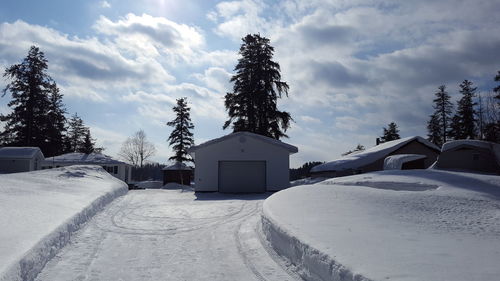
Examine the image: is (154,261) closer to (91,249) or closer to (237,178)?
(91,249)

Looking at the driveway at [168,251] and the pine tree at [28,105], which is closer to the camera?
the driveway at [168,251]

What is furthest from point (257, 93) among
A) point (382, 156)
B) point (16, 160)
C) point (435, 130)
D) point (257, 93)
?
point (435, 130)

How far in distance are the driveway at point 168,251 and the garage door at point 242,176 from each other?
11.0 m

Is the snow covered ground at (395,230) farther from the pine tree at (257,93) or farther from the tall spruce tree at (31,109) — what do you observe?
the tall spruce tree at (31,109)

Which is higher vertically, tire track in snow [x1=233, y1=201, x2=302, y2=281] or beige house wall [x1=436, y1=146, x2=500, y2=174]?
beige house wall [x1=436, y1=146, x2=500, y2=174]

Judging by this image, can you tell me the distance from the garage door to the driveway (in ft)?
36.3

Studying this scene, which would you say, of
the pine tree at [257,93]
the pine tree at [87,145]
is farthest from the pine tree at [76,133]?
the pine tree at [257,93]

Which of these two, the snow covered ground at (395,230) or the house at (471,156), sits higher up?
the house at (471,156)

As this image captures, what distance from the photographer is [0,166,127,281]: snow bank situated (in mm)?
5381

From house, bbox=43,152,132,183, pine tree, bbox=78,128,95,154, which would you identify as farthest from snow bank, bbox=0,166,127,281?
pine tree, bbox=78,128,95,154

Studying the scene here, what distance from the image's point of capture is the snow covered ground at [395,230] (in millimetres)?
4496

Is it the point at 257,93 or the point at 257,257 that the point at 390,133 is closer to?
the point at 257,93

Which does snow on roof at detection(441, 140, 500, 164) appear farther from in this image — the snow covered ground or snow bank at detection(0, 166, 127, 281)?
snow bank at detection(0, 166, 127, 281)

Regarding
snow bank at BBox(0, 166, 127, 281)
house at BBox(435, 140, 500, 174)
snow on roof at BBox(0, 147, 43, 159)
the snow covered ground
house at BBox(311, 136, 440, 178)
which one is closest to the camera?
the snow covered ground
